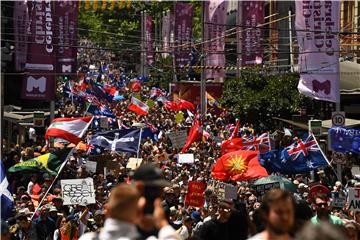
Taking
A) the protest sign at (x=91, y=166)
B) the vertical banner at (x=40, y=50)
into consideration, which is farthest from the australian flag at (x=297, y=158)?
the vertical banner at (x=40, y=50)

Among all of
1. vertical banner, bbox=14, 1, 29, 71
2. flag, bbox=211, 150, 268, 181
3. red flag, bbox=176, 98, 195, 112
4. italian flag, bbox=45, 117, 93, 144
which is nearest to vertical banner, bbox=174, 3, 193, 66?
red flag, bbox=176, 98, 195, 112

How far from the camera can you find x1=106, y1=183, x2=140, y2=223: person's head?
201 inches

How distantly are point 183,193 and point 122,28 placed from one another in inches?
2962

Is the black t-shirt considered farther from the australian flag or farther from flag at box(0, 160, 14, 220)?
the australian flag

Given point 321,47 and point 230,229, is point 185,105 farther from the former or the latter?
point 230,229

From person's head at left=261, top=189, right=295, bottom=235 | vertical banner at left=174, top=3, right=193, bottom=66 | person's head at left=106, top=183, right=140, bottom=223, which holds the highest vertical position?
vertical banner at left=174, top=3, right=193, bottom=66

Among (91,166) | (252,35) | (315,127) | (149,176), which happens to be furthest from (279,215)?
(252,35)

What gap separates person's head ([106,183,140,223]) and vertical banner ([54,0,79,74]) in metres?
24.5

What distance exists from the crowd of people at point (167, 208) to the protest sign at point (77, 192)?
0.49ft

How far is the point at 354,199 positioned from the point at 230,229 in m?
4.94

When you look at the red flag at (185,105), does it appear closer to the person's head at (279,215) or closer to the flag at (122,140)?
the flag at (122,140)

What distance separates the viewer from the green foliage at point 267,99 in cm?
3469

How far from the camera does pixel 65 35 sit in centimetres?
3008

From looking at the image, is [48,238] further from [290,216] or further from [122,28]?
[122,28]
